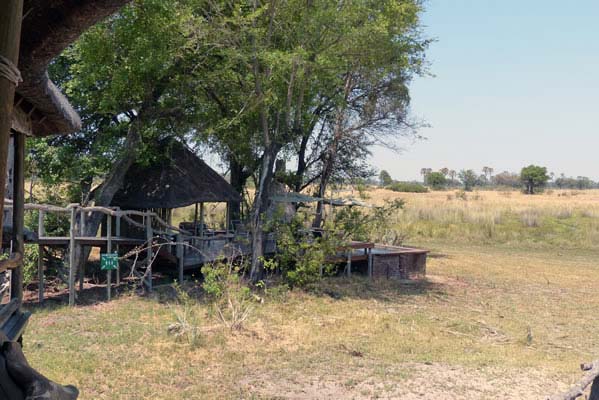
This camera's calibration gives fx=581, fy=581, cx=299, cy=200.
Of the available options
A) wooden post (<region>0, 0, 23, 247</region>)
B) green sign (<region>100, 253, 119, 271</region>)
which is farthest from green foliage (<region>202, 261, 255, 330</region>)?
wooden post (<region>0, 0, 23, 247</region>)

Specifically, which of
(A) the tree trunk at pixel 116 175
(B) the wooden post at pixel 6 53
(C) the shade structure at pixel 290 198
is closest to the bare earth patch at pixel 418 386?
(B) the wooden post at pixel 6 53

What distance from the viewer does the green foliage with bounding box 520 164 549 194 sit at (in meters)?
69.0

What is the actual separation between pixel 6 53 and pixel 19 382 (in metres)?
1.22

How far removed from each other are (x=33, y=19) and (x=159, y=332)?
7.42 meters

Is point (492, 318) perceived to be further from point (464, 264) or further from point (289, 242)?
point (464, 264)

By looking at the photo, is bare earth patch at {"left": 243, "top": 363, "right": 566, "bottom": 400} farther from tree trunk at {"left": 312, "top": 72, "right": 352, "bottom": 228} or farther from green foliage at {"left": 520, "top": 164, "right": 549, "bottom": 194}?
green foliage at {"left": 520, "top": 164, "right": 549, "bottom": 194}

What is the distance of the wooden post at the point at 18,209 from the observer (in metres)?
4.11

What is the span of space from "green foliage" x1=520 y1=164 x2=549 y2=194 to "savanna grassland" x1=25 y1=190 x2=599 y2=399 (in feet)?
182

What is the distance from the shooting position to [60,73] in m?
14.0

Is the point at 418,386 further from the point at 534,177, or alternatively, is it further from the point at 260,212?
the point at 534,177

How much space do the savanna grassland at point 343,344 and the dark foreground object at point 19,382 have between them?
5095 mm

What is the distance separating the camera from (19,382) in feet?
6.31

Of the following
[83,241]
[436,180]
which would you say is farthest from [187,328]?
[436,180]

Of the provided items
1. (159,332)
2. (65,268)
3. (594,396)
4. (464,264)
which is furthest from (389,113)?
(594,396)
